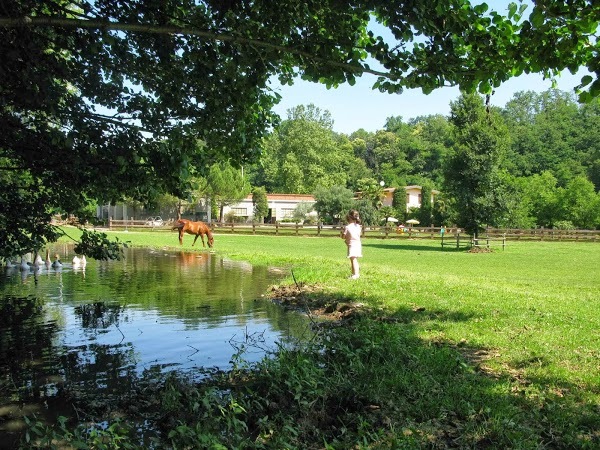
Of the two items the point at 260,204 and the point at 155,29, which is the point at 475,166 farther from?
the point at 260,204

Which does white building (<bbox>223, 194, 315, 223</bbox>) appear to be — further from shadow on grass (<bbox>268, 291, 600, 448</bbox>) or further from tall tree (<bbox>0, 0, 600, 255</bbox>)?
shadow on grass (<bbox>268, 291, 600, 448</bbox>)

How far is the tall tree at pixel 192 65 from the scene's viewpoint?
4961mm

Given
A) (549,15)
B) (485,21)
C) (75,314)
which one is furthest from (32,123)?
(549,15)

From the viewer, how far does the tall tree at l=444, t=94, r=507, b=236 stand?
108 feet

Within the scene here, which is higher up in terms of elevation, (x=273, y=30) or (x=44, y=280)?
(x=273, y=30)

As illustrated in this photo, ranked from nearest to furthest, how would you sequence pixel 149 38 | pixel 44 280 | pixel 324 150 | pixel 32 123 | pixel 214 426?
1. pixel 214 426
2. pixel 149 38
3. pixel 32 123
4. pixel 44 280
5. pixel 324 150

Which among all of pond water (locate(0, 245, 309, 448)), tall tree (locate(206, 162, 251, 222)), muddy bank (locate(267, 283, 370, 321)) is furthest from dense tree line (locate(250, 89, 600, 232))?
pond water (locate(0, 245, 309, 448))

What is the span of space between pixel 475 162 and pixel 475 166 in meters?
0.27

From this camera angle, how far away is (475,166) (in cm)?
3278

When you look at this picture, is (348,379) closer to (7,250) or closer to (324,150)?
(7,250)

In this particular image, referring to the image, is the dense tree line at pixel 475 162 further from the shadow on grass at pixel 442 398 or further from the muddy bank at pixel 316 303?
the shadow on grass at pixel 442 398

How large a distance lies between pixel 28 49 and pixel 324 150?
71223mm

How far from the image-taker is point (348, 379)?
17.0ft

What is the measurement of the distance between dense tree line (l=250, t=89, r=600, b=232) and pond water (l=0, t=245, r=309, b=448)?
19407 mm
